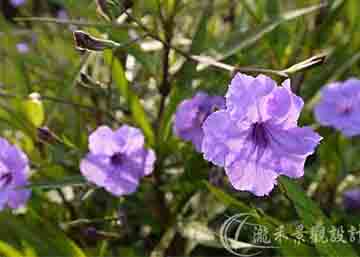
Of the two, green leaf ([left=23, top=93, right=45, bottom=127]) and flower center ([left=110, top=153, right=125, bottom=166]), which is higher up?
green leaf ([left=23, top=93, right=45, bottom=127])

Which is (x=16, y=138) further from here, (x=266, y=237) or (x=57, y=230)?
(x=266, y=237)

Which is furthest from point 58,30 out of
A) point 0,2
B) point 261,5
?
point 261,5

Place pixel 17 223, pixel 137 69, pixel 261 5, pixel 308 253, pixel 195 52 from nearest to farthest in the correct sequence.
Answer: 1. pixel 308 253
2. pixel 17 223
3. pixel 195 52
4. pixel 261 5
5. pixel 137 69

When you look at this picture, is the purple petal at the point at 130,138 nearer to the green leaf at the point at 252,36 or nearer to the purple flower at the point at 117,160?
the purple flower at the point at 117,160

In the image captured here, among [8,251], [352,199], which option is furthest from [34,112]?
[352,199]

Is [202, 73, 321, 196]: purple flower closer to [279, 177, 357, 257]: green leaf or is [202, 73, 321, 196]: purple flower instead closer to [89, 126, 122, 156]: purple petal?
[279, 177, 357, 257]: green leaf

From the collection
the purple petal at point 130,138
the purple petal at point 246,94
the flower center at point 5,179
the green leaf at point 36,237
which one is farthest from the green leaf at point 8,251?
the purple petal at point 246,94

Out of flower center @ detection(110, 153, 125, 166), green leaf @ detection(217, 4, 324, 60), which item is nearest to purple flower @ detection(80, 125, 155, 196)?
flower center @ detection(110, 153, 125, 166)
